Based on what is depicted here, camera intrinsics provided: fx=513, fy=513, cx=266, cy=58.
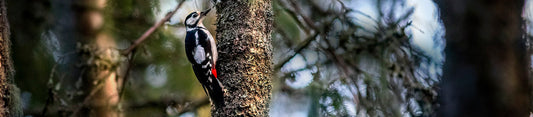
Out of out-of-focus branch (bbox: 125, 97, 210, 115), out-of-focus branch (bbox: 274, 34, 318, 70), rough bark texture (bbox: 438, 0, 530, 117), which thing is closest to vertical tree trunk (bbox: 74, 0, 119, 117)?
out-of-focus branch (bbox: 125, 97, 210, 115)

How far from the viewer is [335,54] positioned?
2109 mm

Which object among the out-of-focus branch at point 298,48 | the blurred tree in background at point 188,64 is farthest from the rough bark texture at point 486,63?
the out-of-focus branch at point 298,48

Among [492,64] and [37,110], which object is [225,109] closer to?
[492,64]

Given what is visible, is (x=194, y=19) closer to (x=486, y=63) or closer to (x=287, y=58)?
(x=287, y=58)

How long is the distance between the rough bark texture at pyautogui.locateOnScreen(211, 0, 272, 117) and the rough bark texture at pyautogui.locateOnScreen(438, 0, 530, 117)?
0.68m

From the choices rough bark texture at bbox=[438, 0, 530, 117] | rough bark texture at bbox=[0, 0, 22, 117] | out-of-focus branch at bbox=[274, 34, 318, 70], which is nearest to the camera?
rough bark texture at bbox=[438, 0, 530, 117]

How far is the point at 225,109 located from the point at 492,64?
0.81 meters

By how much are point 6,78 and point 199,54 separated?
55cm

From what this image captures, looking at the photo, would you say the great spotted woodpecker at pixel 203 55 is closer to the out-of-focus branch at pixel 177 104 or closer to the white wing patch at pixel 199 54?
the white wing patch at pixel 199 54

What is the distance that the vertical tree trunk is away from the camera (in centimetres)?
146

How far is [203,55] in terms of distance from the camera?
62.1 inches

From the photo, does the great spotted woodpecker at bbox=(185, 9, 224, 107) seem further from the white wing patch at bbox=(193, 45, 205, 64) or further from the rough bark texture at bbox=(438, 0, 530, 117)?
the rough bark texture at bbox=(438, 0, 530, 117)

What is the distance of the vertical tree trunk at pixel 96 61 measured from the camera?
1.46m

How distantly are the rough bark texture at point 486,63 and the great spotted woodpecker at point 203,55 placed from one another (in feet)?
2.47
